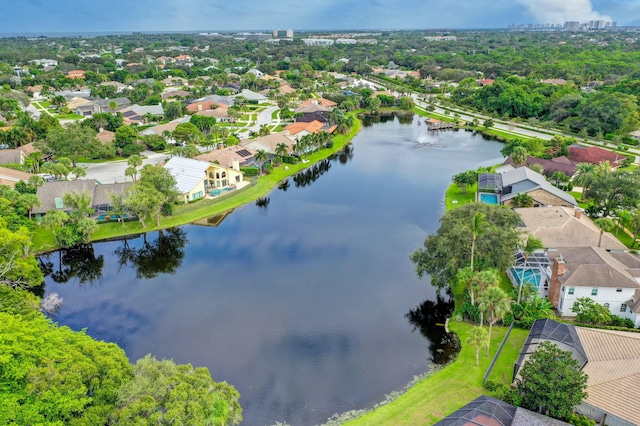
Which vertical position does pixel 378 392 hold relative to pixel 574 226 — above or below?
below

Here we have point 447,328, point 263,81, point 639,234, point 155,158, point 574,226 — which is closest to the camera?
point 447,328

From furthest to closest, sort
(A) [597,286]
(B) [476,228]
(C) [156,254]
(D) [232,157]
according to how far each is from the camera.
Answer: (D) [232,157] → (C) [156,254] → (A) [597,286] → (B) [476,228]

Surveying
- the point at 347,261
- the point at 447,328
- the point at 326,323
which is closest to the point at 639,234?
the point at 447,328

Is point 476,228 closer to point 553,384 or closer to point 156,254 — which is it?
point 553,384

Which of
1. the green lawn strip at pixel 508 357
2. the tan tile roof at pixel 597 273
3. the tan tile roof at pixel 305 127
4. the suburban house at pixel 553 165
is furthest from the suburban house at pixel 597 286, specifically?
the tan tile roof at pixel 305 127

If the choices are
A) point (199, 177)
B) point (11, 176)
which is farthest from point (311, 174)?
point (11, 176)

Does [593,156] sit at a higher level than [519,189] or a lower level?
higher

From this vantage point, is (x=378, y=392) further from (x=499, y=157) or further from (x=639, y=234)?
(x=499, y=157)
